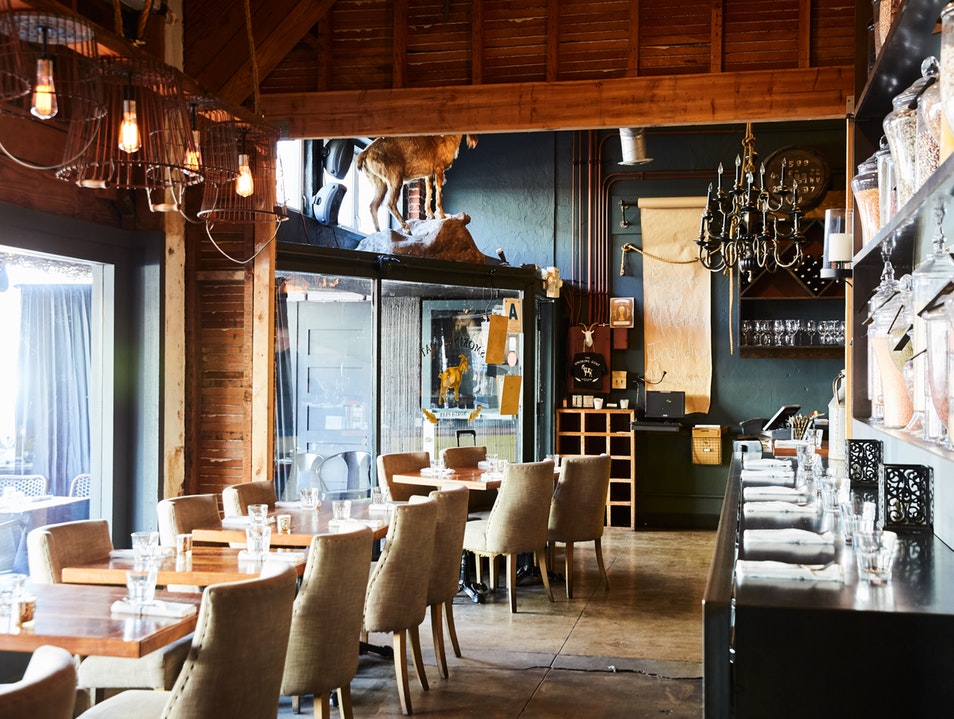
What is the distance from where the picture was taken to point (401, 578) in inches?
184

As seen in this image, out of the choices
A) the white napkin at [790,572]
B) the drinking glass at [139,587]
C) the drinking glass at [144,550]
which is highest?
the white napkin at [790,572]

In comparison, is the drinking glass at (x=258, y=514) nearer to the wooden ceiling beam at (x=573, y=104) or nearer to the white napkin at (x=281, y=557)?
the white napkin at (x=281, y=557)

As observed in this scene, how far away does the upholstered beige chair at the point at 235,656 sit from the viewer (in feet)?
9.62

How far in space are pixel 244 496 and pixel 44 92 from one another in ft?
10.1

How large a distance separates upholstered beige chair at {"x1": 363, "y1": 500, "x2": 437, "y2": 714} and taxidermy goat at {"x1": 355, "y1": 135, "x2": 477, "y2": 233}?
4.88 metres

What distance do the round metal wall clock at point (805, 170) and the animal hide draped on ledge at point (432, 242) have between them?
10.9ft

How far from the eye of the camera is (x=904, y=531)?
122 inches

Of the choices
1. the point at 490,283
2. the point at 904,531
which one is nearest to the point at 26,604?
the point at 904,531

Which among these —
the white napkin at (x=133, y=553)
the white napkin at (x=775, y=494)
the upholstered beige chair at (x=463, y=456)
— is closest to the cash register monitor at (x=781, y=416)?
the upholstered beige chair at (x=463, y=456)

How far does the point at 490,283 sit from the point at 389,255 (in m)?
1.41

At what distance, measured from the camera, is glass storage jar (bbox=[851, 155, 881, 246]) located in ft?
10.9

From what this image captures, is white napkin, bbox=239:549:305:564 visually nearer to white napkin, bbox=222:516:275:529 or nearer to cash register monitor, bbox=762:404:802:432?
white napkin, bbox=222:516:275:529

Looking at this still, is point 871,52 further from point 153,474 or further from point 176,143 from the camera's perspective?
point 153,474

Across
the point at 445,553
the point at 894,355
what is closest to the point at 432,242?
the point at 445,553
